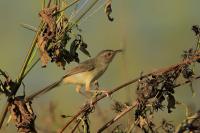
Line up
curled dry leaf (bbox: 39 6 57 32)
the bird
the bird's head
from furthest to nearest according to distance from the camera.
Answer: the bird's head < the bird < curled dry leaf (bbox: 39 6 57 32)

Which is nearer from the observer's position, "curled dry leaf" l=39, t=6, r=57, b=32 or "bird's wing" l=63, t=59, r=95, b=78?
"curled dry leaf" l=39, t=6, r=57, b=32

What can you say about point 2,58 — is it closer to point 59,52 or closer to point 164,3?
point 164,3

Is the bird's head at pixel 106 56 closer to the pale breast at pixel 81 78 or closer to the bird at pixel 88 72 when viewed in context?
the bird at pixel 88 72

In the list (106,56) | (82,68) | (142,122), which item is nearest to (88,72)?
(82,68)

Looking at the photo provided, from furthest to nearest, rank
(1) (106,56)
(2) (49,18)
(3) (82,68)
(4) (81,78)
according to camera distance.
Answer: (1) (106,56) < (3) (82,68) < (4) (81,78) < (2) (49,18)

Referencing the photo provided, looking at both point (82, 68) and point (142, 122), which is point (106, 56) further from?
point (142, 122)

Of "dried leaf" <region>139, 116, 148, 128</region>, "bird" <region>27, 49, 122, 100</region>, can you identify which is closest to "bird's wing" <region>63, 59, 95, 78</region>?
"bird" <region>27, 49, 122, 100</region>

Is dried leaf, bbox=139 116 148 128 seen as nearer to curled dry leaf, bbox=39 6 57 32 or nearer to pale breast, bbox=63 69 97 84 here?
curled dry leaf, bbox=39 6 57 32

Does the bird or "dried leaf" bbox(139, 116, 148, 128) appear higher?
"dried leaf" bbox(139, 116, 148, 128)

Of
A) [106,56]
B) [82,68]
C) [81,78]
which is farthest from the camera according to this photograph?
[106,56]

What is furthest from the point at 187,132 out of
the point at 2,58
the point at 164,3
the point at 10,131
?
the point at 164,3

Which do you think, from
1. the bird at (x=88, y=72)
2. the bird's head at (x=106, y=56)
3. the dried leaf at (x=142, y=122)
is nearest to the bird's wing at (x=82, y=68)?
the bird at (x=88, y=72)

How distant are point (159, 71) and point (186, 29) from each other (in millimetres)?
8775

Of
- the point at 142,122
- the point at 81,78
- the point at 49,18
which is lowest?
the point at 81,78
